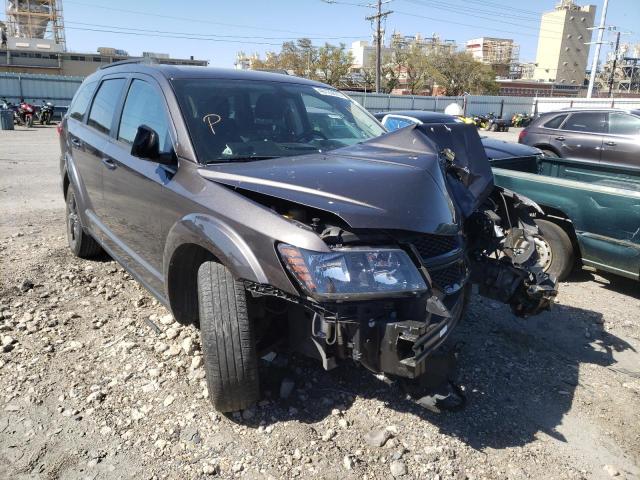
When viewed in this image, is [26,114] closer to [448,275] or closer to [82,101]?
[82,101]

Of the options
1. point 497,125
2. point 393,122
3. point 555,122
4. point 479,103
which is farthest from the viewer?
Result: point 479,103

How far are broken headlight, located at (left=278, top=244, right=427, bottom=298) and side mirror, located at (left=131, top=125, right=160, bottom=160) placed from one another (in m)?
1.17

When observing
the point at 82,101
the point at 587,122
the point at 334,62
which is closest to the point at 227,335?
the point at 82,101

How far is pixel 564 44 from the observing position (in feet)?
350

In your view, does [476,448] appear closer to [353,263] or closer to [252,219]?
[353,263]

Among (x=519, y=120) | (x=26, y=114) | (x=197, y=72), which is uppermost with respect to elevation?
(x=197, y=72)

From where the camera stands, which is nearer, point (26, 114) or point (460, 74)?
point (26, 114)

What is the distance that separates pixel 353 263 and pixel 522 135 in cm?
1039

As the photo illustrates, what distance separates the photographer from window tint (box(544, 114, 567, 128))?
1066cm

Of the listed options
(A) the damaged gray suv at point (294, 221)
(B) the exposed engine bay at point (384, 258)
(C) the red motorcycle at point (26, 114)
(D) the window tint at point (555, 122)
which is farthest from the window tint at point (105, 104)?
(C) the red motorcycle at point (26, 114)

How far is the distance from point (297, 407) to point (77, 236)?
332 cm

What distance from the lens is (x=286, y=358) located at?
336 cm

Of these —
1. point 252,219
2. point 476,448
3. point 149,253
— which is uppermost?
point 252,219

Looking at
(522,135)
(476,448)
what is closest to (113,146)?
(476,448)
